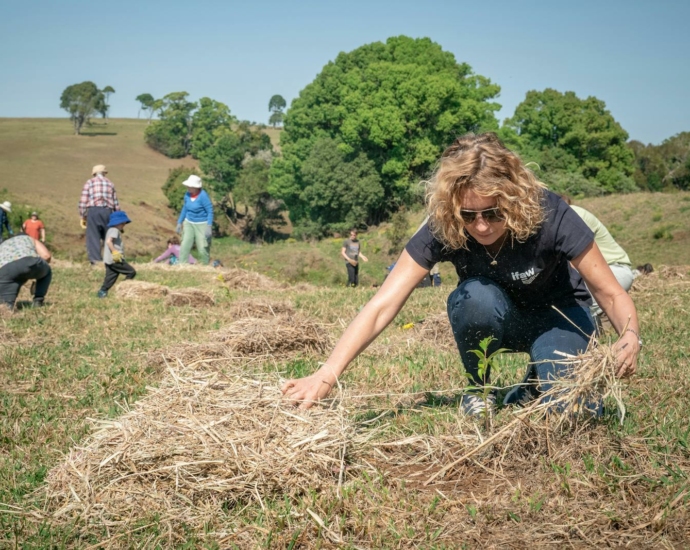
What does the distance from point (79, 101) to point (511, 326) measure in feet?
333

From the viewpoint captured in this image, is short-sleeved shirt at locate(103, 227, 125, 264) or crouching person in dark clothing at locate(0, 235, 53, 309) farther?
short-sleeved shirt at locate(103, 227, 125, 264)

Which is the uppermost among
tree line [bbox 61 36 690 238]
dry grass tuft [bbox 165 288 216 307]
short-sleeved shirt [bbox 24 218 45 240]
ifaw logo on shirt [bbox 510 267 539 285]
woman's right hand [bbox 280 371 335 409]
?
tree line [bbox 61 36 690 238]

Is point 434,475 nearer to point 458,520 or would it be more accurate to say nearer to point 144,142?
point 458,520

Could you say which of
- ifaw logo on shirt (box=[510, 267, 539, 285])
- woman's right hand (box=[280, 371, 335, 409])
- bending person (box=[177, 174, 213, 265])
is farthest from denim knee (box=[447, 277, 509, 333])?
bending person (box=[177, 174, 213, 265])

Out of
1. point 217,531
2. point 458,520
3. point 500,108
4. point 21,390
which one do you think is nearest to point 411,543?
point 458,520

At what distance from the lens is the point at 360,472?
10.6 ft

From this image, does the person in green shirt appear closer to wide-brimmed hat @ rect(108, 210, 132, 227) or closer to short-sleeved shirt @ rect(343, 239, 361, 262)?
wide-brimmed hat @ rect(108, 210, 132, 227)

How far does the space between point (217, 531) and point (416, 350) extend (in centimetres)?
386

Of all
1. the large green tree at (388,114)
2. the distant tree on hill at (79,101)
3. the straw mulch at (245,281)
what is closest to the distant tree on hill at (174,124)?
the distant tree on hill at (79,101)

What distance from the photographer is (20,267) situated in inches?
359

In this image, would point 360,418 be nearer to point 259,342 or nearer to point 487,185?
point 487,185

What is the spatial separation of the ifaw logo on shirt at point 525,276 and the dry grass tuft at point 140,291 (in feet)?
26.6

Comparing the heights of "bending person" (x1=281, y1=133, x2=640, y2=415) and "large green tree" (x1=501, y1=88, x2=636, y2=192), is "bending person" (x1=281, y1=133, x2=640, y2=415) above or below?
below

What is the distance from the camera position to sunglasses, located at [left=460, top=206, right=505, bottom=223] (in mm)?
3338
